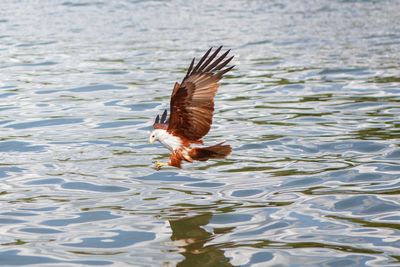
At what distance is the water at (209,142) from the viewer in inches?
264

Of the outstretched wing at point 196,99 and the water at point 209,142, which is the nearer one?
the water at point 209,142

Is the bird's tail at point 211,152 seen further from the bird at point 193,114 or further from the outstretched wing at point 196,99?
the outstretched wing at point 196,99

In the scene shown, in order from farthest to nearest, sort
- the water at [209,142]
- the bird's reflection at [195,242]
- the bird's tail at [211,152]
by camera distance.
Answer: the bird's tail at [211,152] < the water at [209,142] < the bird's reflection at [195,242]

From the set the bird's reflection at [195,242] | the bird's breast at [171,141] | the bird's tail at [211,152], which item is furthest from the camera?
the bird's breast at [171,141]

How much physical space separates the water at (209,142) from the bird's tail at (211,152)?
0.40 meters

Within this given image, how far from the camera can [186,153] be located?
7578mm

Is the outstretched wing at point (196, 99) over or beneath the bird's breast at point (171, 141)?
over

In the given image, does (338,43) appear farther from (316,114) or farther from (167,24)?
(316,114)

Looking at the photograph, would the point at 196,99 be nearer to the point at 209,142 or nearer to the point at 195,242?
the point at 195,242

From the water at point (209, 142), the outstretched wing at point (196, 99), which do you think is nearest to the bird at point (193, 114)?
the outstretched wing at point (196, 99)

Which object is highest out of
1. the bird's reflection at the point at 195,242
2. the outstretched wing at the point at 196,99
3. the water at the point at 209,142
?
the outstretched wing at the point at 196,99

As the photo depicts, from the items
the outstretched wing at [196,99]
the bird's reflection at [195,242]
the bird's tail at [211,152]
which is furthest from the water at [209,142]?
the outstretched wing at [196,99]

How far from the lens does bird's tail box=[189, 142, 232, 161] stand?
734cm

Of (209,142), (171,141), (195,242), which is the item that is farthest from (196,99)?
(209,142)
